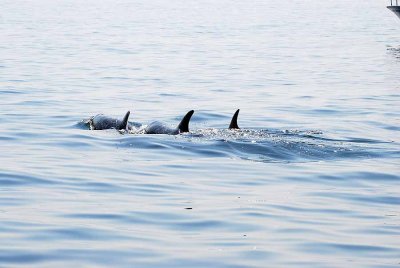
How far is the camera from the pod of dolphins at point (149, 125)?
16344mm

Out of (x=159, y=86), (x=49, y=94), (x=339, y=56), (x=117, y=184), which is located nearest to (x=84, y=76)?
(x=159, y=86)

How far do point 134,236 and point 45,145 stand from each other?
645 cm

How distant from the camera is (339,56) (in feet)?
127

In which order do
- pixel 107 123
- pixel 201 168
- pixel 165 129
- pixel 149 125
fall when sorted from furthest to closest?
pixel 107 123, pixel 149 125, pixel 165 129, pixel 201 168

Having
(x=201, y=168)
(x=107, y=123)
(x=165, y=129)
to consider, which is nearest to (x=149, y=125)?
(x=165, y=129)

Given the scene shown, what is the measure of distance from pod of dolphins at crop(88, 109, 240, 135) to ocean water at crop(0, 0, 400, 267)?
0.75 feet

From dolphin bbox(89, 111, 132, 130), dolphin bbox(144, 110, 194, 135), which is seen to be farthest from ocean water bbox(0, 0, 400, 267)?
dolphin bbox(144, 110, 194, 135)

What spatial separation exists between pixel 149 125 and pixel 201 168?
351 cm

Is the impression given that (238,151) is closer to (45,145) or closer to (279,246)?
(45,145)

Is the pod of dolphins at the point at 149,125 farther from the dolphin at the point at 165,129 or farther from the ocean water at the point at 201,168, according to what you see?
the ocean water at the point at 201,168

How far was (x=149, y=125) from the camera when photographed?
1667 centimetres

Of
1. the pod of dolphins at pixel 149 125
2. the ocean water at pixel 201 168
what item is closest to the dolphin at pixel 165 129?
the pod of dolphins at pixel 149 125

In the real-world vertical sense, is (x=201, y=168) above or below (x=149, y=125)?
below

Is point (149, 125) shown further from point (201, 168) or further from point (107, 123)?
point (201, 168)
